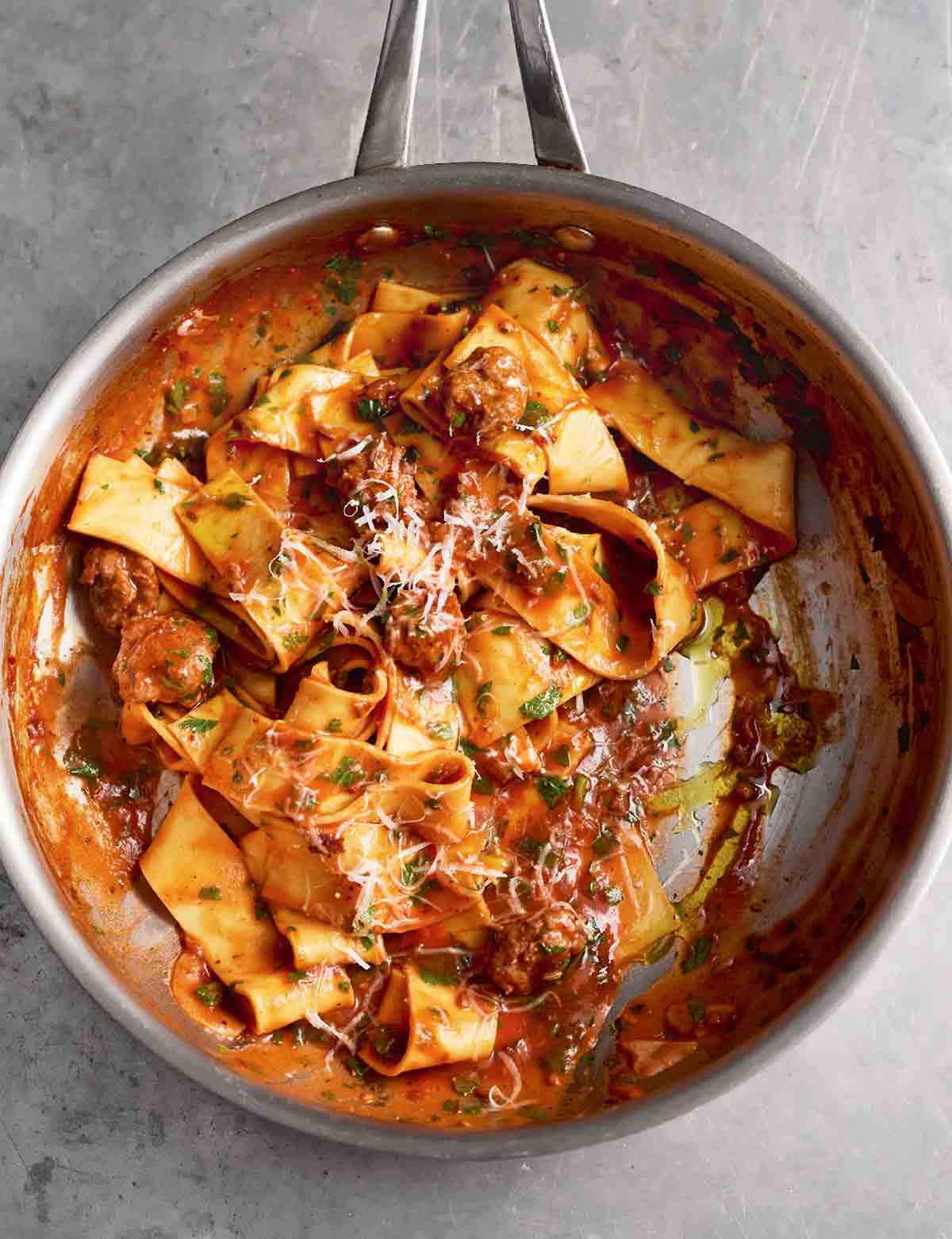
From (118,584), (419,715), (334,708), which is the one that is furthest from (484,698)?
(118,584)

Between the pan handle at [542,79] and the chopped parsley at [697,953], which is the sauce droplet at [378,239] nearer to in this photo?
the pan handle at [542,79]

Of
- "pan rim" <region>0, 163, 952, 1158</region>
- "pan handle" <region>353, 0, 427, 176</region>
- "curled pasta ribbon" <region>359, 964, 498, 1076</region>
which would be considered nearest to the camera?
"pan rim" <region>0, 163, 952, 1158</region>

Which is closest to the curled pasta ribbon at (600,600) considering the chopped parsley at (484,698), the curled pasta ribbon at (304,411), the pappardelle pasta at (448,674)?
the pappardelle pasta at (448,674)

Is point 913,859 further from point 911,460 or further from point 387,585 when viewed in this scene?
point 387,585

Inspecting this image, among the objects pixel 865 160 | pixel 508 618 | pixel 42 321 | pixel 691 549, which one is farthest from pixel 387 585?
pixel 865 160

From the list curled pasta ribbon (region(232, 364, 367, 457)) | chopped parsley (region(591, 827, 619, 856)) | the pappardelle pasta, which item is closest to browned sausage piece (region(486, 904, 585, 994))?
the pappardelle pasta

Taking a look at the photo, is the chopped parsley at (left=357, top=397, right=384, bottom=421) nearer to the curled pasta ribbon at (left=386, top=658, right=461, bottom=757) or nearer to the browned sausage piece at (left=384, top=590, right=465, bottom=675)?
the browned sausage piece at (left=384, top=590, right=465, bottom=675)
